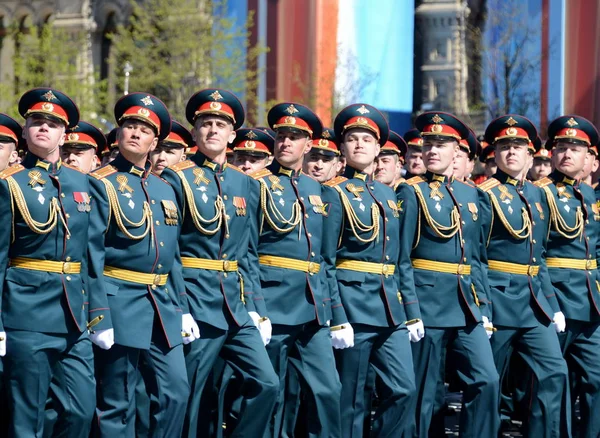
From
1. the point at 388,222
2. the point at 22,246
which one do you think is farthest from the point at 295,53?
the point at 22,246

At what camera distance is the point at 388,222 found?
8094 mm

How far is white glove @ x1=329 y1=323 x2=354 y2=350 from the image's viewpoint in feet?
25.5

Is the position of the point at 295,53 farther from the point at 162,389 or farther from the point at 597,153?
the point at 162,389

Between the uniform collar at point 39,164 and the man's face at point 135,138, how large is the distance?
61 cm

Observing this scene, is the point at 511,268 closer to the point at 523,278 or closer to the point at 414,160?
the point at 523,278

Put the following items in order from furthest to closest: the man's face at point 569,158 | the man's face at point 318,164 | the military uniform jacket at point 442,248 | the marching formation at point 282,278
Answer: the man's face at point 318,164 < the man's face at point 569,158 < the military uniform jacket at point 442,248 < the marching formation at point 282,278

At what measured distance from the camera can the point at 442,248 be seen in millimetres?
8320

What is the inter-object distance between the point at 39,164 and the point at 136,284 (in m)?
0.86

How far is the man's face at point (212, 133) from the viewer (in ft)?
24.3

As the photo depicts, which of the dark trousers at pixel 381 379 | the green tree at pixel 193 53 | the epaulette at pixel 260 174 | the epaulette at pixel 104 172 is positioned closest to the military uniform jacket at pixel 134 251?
the epaulette at pixel 104 172

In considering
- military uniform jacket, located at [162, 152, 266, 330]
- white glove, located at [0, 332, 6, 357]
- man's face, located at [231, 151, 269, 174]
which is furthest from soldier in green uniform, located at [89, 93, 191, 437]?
man's face, located at [231, 151, 269, 174]

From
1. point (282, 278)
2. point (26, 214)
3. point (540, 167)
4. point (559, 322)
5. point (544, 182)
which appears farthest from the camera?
point (540, 167)

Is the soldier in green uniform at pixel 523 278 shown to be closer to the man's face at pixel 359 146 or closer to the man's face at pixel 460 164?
the man's face at pixel 460 164

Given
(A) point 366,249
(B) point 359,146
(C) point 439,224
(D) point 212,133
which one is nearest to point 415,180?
Result: (C) point 439,224
